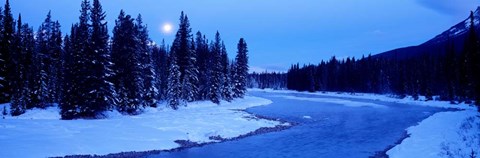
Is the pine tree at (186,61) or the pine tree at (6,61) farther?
the pine tree at (186,61)

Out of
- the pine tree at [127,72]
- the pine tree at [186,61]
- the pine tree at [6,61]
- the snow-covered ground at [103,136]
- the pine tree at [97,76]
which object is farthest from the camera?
the pine tree at [186,61]

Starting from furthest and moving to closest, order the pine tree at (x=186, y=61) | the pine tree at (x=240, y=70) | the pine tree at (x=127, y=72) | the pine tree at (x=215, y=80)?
the pine tree at (x=240, y=70) → the pine tree at (x=215, y=80) → the pine tree at (x=186, y=61) → the pine tree at (x=127, y=72)

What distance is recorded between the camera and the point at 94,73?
3569 cm

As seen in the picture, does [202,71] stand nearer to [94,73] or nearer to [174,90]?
[174,90]

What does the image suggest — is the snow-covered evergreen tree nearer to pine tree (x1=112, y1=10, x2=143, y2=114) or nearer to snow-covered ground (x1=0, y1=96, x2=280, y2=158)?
pine tree (x1=112, y1=10, x2=143, y2=114)

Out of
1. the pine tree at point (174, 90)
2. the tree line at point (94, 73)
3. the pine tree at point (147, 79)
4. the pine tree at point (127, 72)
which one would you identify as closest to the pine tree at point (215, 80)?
the tree line at point (94, 73)

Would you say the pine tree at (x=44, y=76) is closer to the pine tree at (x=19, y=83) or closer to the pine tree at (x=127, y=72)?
the pine tree at (x=19, y=83)

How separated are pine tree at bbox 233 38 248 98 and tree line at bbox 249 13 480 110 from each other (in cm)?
3901

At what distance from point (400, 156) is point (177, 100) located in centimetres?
3531

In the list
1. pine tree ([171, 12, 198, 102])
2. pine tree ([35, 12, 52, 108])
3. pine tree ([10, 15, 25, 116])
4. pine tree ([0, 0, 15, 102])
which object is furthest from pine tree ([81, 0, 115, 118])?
pine tree ([171, 12, 198, 102])

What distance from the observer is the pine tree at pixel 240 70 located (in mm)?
75625

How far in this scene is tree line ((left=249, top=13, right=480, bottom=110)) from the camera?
55875 millimetres

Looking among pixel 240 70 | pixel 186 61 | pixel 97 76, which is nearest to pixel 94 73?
pixel 97 76

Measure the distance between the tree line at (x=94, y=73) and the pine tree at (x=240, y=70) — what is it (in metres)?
13.6
